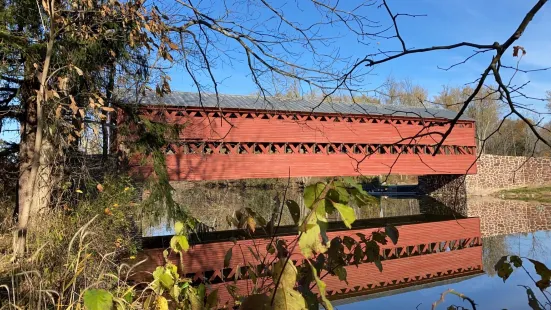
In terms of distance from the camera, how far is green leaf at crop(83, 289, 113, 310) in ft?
2.72

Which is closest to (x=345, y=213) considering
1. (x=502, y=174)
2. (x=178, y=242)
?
(x=178, y=242)

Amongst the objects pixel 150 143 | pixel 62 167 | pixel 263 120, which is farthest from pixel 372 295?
pixel 263 120

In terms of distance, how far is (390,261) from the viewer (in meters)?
6.34

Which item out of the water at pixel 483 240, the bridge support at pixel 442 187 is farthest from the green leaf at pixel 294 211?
the bridge support at pixel 442 187

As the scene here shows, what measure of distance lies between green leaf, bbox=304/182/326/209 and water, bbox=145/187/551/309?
21 centimetres

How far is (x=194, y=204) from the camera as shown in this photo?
45.2ft

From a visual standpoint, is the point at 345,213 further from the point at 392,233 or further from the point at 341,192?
the point at 392,233

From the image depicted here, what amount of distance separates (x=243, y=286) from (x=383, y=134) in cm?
898

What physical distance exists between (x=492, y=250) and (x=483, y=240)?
95cm

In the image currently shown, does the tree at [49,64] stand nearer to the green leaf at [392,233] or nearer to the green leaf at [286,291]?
the green leaf at [392,233]

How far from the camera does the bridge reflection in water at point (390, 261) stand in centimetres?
502

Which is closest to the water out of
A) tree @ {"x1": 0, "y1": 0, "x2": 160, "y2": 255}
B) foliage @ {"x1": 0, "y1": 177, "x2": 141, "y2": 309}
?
foliage @ {"x1": 0, "y1": 177, "x2": 141, "y2": 309}

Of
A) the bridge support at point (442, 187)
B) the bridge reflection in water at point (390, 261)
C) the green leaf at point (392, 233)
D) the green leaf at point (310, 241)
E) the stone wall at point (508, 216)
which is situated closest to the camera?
the green leaf at point (310, 241)

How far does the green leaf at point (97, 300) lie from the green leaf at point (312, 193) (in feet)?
1.62
